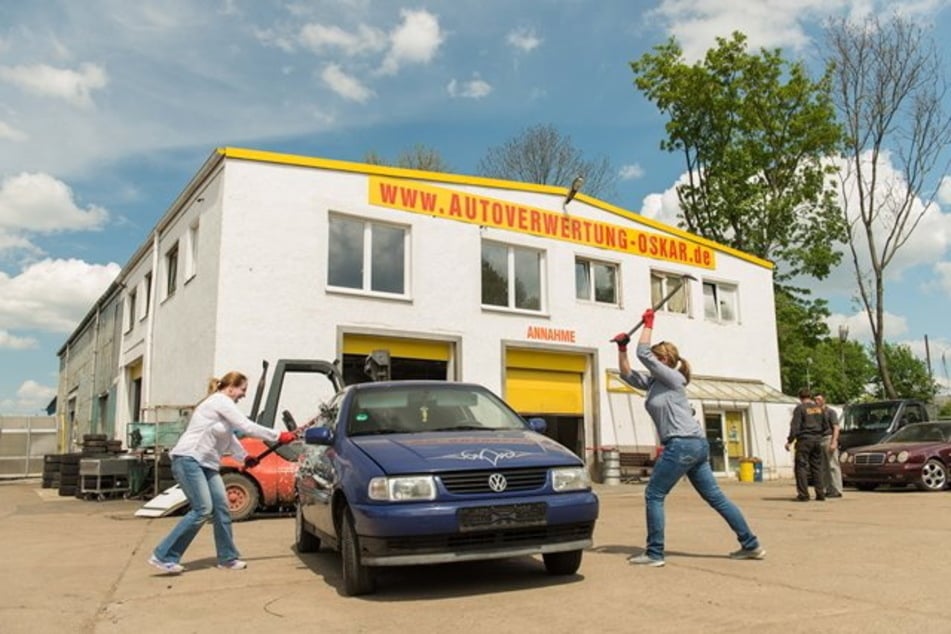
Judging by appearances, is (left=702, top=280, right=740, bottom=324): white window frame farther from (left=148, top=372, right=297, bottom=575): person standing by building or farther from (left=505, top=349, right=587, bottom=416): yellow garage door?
(left=148, top=372, right=297, bottom=575): person standing by building

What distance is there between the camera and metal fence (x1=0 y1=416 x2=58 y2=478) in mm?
28109

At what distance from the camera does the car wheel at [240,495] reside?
11125 mm

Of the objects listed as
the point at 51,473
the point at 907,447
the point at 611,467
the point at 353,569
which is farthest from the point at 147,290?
the point at 907,447

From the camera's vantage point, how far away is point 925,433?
55.5ft

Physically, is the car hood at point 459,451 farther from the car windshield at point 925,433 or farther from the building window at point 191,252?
the car windshield at point 925,433

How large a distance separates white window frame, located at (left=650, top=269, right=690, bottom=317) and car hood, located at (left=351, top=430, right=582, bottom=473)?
56.4ft

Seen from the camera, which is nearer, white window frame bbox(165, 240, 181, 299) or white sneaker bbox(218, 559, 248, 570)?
white sneaker bbox(218, 559, 248, 570)

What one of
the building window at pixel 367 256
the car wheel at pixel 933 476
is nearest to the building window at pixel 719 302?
the car wheel at pixel 933 476

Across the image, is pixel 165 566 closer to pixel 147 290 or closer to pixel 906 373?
pixel 147 290

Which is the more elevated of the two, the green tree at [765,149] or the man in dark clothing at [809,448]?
the green tree at [765,149]

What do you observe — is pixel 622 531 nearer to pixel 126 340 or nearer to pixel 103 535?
pixel 103 535

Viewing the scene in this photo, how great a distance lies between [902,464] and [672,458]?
11220mm

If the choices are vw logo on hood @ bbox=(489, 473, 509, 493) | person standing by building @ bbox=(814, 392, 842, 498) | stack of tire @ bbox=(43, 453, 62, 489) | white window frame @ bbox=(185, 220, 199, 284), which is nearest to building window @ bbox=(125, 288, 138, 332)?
stack of tire @ bbox=(43, 453, 62, 489)

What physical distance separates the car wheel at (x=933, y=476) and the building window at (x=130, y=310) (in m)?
20.8
